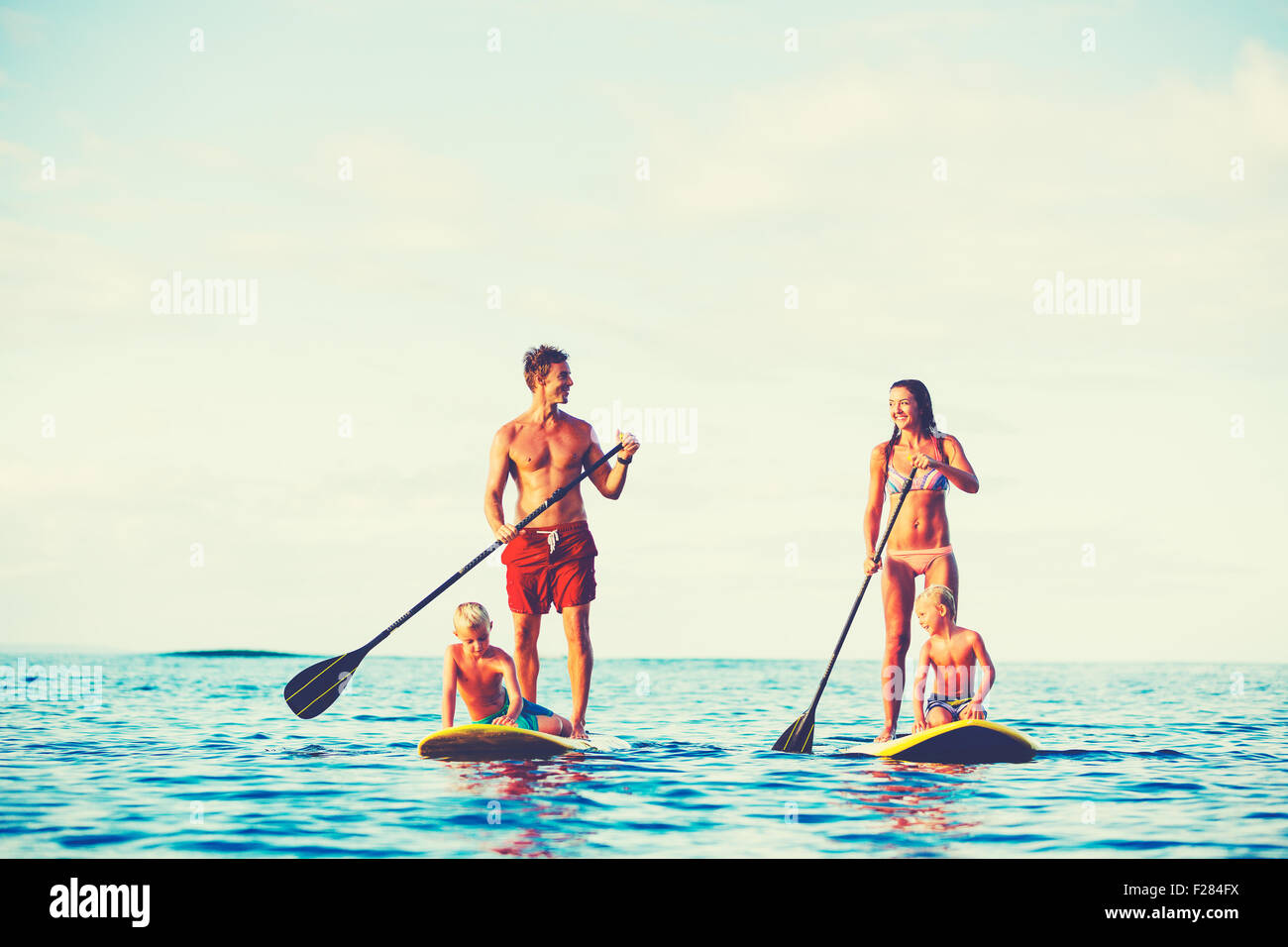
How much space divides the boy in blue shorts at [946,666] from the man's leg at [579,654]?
2.55 meters

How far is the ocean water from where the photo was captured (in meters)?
6.30

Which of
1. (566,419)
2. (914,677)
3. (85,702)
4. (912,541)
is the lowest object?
(85,702)

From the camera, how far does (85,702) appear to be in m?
18.0

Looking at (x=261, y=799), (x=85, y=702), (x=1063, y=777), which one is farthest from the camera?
(x=85, y=702)

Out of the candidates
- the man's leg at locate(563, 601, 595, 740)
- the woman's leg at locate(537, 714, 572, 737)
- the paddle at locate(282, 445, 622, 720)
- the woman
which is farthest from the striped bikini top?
the paddle at locate(282, 445, 622, 720)

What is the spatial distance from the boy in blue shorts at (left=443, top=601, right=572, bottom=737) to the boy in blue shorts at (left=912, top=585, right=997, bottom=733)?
291 cm

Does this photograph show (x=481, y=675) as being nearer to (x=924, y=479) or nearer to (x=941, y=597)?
(x=941, y=597)

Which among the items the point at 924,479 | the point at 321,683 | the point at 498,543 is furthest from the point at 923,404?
the point at 321,683

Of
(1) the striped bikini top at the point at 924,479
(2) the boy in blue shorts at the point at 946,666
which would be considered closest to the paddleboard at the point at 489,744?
(2) the boy in blue shorts at the point at 946,666

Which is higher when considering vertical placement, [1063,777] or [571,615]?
[571,615]

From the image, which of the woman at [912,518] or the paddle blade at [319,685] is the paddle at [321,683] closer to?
the paddle blade at [319,685]

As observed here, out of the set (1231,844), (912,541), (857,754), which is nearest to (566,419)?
(912,541)

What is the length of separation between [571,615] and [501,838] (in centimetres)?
332
